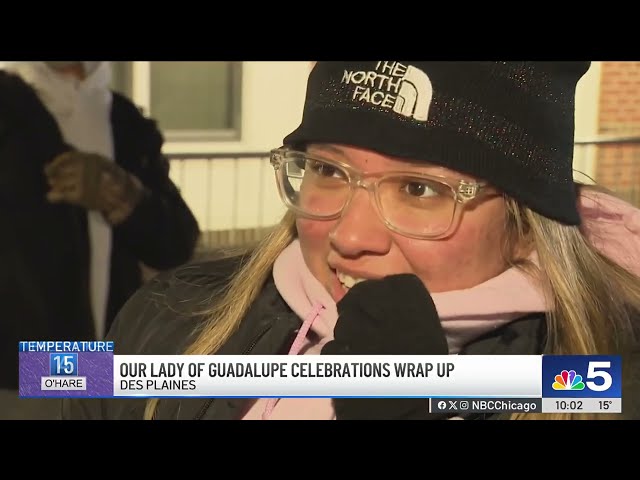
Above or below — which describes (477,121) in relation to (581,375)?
above

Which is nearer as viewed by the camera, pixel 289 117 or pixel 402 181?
pixel 402 181

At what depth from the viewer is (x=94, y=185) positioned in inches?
76.2

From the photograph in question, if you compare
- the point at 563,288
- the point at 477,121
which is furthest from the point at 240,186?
the point at 563,288

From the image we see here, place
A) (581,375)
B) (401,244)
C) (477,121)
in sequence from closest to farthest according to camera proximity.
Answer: (477,121)
(401,244)
(581,375)

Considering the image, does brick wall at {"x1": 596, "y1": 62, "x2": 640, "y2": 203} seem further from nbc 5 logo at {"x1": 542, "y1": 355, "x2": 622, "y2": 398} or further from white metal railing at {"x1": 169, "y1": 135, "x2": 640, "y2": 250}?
nbc 5 logo at {"x1": 542, "y1": 355, "x2": 622, "y2": 398}

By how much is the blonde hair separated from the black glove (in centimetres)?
21

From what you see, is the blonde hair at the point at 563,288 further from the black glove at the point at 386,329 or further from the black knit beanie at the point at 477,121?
the black glove at the point at 386,329

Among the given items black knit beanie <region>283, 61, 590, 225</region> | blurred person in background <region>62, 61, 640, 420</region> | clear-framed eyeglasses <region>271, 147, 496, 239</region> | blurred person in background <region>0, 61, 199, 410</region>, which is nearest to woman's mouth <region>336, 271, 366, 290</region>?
blurred person in background <region>62, 61, 640, 420</region>

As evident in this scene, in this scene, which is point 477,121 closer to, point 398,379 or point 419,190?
point 419,190

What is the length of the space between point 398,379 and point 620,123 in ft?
2.50

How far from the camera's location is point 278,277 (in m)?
1.82
